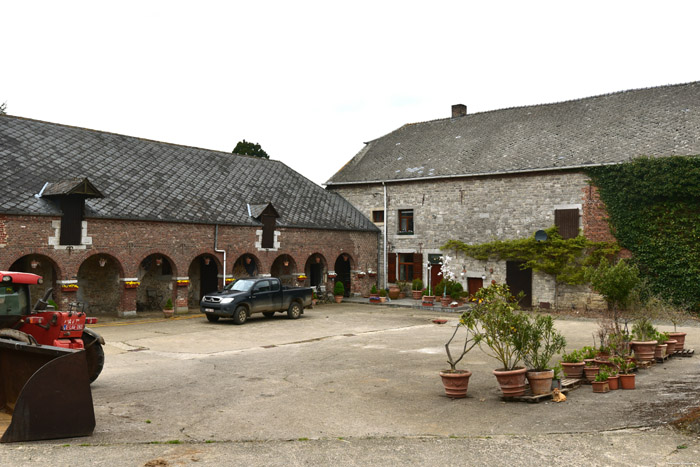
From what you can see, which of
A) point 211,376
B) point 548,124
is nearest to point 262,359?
point 211,376

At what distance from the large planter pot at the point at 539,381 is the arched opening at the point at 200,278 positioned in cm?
1775

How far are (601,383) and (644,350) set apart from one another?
304cm

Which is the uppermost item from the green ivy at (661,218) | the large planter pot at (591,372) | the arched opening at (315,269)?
the green ivy at (661,218)

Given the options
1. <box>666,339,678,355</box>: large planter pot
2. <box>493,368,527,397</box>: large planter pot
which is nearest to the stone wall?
<box>666,339,678,355</box>: large planter pot

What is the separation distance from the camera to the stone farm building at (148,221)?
19.0m

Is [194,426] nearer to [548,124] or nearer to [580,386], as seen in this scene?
[580,386]

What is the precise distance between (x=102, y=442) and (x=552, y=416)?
244 inches

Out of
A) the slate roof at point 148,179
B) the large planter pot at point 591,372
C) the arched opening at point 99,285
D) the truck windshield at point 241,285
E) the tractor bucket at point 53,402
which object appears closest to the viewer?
the tractor bucket at point 53,402

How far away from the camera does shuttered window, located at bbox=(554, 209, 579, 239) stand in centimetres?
2488

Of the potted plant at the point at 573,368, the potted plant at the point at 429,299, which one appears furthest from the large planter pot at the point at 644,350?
the potted plant at the point at 429,299

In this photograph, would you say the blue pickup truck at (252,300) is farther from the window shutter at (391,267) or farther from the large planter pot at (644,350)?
the large planter pot at (644,350)

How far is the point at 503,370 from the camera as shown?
9.63 meters

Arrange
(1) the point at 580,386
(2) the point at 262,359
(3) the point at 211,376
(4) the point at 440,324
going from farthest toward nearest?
1. (4) the point at 440,324
2. (2) the point at 262,359
3. (3) the point at 211,376
4. (1) the point at 580,386

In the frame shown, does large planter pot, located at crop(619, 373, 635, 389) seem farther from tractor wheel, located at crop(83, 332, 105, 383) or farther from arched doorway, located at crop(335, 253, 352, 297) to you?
arched doorway, located at crop(335, 253, 352, 297)
